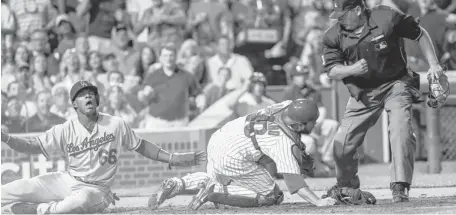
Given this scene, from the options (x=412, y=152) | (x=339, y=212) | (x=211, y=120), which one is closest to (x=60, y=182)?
(x=339, y=212)

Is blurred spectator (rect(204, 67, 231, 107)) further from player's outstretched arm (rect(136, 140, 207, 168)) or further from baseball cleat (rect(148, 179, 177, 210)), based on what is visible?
baseball cleat (rect(148, 179, 177, 210))

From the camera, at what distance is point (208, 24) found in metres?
14.9

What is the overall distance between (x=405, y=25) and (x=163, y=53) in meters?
4.97

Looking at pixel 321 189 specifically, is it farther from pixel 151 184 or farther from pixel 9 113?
pixel 9 113

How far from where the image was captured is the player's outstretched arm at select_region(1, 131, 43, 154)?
764 cm

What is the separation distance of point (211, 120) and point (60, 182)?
158 inches

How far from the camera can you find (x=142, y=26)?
1480 centimetres

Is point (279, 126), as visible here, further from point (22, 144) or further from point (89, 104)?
point (22, 144)

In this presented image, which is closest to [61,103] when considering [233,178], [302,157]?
[233,178]

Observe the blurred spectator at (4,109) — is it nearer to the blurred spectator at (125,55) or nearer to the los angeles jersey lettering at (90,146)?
the blurred spectator at (125,55)

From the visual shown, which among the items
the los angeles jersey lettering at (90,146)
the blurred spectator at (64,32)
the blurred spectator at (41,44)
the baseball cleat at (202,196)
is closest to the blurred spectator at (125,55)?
the blurred spectator at (64,32)

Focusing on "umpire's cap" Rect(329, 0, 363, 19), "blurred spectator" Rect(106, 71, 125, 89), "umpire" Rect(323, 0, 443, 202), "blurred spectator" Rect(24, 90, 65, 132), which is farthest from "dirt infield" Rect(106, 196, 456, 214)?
"blurred spectator" Rect(106, 71, 125, 89)

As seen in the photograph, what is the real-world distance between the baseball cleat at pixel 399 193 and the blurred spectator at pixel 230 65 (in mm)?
5786

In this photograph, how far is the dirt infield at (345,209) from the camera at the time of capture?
7.03m
